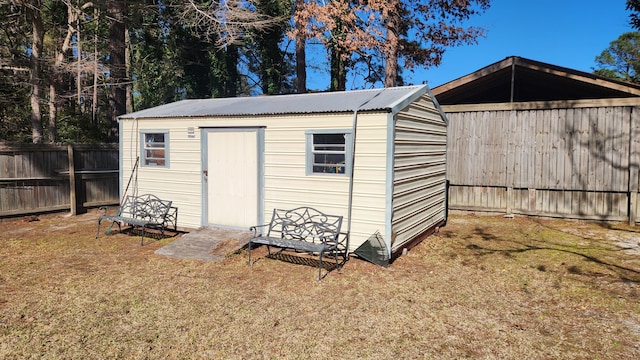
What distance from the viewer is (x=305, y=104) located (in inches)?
306

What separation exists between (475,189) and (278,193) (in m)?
6.10

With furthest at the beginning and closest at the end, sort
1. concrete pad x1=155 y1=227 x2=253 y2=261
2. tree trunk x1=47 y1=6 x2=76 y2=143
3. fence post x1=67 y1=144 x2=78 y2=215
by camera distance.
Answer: tree trunk x1=47 y1=6 x2=76 y2=143
fence post x1=67 y1=144 x2=78 y2=215
concrete pad x1=155 y1=227 x2=253 y2=261

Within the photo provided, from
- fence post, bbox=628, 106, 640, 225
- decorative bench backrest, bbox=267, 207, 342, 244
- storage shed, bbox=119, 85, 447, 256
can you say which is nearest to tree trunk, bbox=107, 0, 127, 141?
storage shed, bbox=119, 85, 447, 256

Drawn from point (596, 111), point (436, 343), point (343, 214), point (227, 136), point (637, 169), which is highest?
point (596, 111)

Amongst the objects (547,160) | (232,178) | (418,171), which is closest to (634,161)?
(547,160)

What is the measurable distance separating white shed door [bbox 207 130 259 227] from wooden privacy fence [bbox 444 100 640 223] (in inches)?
235

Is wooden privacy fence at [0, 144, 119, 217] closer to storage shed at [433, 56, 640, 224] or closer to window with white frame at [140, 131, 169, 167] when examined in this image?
window with white frame at [140, 131, 169, 167]

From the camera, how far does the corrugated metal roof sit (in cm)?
689

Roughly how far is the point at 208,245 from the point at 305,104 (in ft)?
10.7

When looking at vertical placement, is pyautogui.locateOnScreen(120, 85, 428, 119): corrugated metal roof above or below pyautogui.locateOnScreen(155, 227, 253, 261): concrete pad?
above

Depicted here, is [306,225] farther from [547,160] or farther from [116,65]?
[116,65]

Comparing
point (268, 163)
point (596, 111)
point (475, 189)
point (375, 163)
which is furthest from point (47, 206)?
point (596, 111)

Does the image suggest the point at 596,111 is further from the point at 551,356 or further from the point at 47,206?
the point at 47,206

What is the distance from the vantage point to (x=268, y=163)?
7719mm
